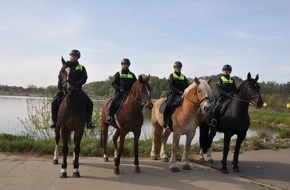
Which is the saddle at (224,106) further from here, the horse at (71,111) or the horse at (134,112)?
the horse at (71,111)

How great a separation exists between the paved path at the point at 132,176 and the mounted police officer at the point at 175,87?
148 centimetres

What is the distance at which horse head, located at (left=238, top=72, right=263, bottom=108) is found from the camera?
8.19 metres

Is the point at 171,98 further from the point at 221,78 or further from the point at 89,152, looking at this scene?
the point at 89,152

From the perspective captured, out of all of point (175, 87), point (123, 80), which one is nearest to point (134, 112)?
point (123, 80)

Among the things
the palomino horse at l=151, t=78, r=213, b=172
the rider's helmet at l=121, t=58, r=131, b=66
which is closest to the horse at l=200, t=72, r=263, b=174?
the palomino horse at l=151, t=78, r=213, b=172

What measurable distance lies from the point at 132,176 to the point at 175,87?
9.72ft

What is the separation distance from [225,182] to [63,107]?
4175mm

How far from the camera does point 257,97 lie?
8.20 m

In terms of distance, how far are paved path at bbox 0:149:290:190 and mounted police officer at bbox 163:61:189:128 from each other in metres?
1.48

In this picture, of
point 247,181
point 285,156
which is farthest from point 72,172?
point 285,156

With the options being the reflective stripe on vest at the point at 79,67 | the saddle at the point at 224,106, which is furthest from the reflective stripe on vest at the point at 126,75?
the saddle at the point at 224,106

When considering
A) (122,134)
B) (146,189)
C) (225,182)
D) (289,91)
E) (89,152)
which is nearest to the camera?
(146,189)

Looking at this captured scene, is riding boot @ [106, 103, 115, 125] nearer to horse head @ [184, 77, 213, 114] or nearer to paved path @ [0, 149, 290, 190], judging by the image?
paved path @ [0, 149, 290, 190]

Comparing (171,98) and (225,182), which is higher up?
(171,98)
